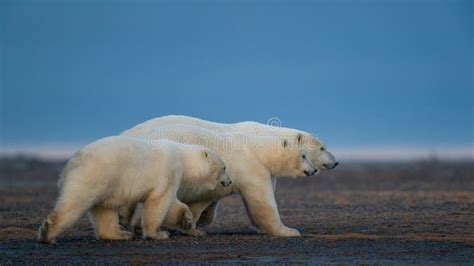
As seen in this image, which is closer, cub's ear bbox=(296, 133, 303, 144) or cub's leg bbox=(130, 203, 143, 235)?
cub's leg bbox=(130, 203, 143, 235)

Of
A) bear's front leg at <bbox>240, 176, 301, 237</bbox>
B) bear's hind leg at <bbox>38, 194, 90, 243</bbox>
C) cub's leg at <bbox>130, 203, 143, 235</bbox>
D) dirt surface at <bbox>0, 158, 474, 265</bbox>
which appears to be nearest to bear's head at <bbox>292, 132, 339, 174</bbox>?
dirt surface at <bbox>0, 158, 474, 265</bbox>

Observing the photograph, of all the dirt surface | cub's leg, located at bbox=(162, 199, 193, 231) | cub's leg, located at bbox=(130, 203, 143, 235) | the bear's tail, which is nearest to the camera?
the dirt surface

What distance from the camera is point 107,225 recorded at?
13.8m

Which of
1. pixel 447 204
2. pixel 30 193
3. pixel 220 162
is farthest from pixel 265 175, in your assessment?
pixel 30 193

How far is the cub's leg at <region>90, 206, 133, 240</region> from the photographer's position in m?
13.7

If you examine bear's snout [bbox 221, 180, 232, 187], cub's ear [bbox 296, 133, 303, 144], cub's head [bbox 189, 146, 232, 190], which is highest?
cub's ear [bbox 296, 133, 303, 144]

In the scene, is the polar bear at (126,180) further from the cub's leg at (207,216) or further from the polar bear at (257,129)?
the polar bear at (257,129)

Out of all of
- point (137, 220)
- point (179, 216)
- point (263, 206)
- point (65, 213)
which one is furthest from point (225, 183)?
point (65, 213)

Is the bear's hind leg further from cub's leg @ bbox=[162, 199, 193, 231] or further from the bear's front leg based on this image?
the bear's front leg

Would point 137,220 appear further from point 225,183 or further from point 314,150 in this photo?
point 314,150

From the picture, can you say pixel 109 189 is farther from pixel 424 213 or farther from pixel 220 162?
pixel 424 213

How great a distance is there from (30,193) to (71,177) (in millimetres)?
16413

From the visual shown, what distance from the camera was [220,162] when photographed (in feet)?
48.6

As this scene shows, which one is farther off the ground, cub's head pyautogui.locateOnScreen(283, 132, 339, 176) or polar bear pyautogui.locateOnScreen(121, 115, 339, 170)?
polar bear pyautogui.locateOnScreen(121, 115, 339, 170)
